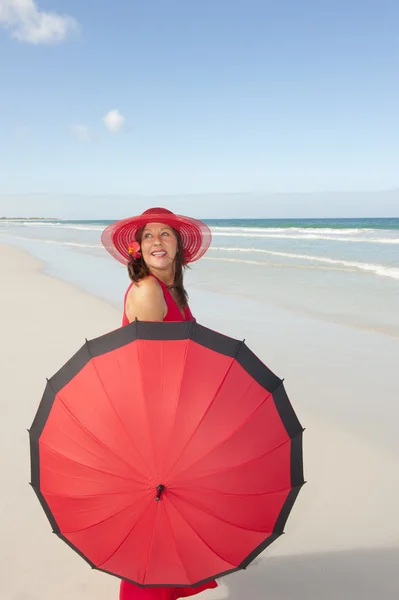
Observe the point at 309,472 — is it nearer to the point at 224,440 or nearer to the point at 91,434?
the point at 224,440

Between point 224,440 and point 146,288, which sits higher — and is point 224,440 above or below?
below

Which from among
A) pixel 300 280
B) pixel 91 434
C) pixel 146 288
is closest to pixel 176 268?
pixel 146 288

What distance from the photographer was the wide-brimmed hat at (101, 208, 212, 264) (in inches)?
105

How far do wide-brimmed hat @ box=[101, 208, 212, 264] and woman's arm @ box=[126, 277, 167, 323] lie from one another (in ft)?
1.17

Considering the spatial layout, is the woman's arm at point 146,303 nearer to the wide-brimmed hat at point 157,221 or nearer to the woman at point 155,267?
the woman at point 155,267

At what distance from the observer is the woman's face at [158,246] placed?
2633 millimetres

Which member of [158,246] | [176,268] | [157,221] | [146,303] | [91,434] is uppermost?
[157,221]

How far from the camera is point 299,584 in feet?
9.34

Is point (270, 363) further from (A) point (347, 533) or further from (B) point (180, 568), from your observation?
(B) point (180, 568)

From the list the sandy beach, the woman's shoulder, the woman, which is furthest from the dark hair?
the sandy beach

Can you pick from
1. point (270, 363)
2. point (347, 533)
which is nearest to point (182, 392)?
point (347, 533)

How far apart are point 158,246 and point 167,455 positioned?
1.18 m

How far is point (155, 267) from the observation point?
2.64m

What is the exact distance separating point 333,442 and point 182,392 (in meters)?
2.83
